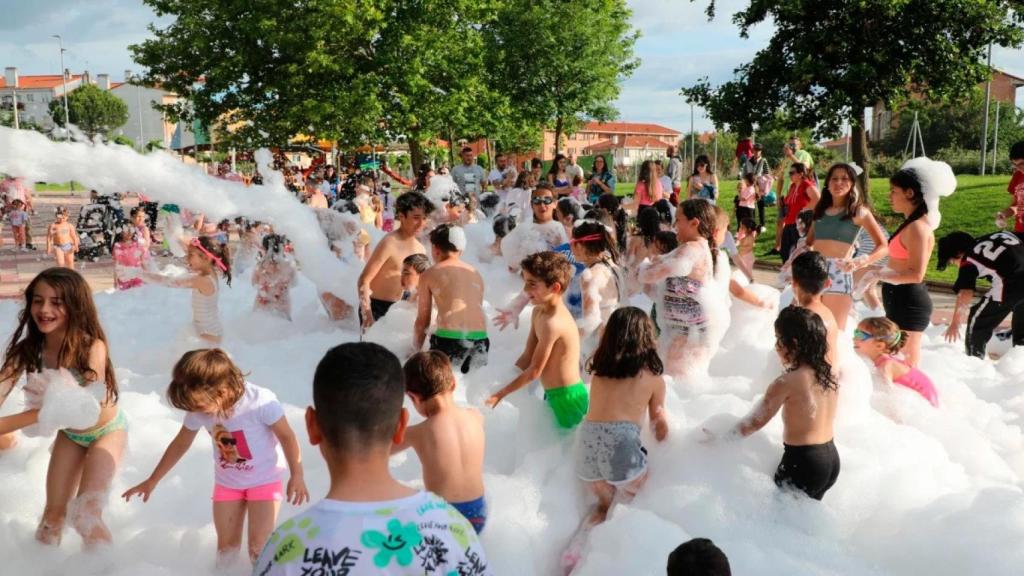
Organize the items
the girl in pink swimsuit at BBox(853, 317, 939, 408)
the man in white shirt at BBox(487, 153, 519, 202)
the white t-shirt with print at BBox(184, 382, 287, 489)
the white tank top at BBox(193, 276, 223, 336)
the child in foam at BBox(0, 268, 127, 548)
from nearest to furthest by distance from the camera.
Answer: the white t-shirt with print at BBox(184, 382, 287, 489)
the child in foam at BBox(0, 268, 127, 548)
the girl in pink swimsuit at BBox(853, 317, 939, 408)
the white tank top at BBox(193, 276, 223, 336)
the man in white shirt at BBox(487, 153, 519, 202)

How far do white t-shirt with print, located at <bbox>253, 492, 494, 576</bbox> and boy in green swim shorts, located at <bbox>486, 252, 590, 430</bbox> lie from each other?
8.65 feet

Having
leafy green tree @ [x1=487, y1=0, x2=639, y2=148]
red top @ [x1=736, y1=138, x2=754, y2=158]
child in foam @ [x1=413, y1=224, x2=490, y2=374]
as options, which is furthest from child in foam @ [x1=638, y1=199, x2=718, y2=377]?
leafy green tree @ [x1=487, y1=0, x2=639, y2=148]

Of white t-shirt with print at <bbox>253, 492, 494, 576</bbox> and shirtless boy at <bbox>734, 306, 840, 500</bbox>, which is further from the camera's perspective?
shirtless boy at <bbox>734, 306, 840, 500</bbox>

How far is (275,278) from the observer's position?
847cm

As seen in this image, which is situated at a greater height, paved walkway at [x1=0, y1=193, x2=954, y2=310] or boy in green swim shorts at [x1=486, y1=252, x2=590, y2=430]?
boy in green swim shorts at [x1=486, y1=252, x2=590, y2=430]

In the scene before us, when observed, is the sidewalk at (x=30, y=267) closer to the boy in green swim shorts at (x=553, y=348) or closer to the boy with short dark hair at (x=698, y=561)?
the boy in green swim shorts at (x=553, y=348)

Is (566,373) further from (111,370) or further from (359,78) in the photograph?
(359,78)

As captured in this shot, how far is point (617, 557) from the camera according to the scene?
3809 mm

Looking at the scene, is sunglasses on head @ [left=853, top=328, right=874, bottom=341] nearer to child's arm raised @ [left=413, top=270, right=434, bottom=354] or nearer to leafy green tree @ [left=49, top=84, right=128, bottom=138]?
child's arm raised @ [left=413, top=270, right=434, bottom=354]

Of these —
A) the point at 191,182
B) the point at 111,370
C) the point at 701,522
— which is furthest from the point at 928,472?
the point at 191,182

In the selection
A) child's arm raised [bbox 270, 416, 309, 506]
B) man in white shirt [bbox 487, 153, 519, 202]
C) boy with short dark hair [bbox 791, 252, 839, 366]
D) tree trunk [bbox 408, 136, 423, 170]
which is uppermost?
tree trunk [bbox 408, 136, 423, 170]

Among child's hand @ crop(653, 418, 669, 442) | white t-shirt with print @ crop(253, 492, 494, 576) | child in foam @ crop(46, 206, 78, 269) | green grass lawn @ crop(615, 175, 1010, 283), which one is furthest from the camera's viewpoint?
green grass lawn @ crop(615, 175, 1010, 283)

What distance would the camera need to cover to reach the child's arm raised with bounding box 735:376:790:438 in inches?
148

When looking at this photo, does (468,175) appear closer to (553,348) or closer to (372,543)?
(553,348)
